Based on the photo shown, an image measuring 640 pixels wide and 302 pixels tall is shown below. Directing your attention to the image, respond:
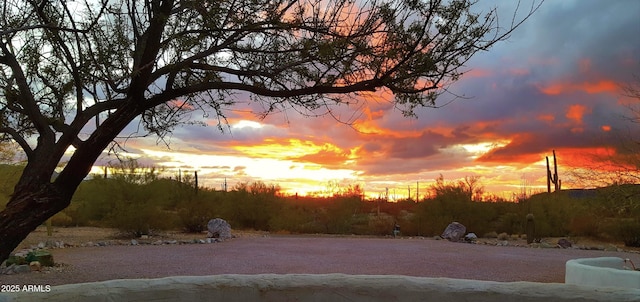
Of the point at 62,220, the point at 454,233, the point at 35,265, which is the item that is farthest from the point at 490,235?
the point at 35,265

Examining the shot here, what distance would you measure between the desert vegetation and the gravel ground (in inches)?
201

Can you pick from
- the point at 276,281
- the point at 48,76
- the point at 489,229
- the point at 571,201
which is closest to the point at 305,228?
the point at 489,229

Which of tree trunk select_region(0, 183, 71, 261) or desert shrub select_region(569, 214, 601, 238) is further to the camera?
desert shrub select_region(569, 214, 601, 238)

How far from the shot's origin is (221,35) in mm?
6641

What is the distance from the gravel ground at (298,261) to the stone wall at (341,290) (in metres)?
6.80

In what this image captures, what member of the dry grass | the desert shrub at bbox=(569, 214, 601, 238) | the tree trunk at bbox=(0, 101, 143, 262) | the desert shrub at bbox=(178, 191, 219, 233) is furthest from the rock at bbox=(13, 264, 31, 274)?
the desert shrub at bbox=(569, 214, 601, 238)

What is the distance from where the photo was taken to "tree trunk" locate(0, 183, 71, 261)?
18.5 ft

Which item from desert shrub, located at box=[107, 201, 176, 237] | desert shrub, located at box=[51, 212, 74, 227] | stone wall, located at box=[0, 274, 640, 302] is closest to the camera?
stone wall, located at box=[0, 274, 640, 302]

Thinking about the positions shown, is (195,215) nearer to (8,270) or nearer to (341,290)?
(8,270)

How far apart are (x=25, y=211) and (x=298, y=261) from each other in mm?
8619

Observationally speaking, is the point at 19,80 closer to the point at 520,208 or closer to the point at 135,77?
the point at 135,77

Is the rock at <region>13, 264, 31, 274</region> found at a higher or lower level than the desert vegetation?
lower

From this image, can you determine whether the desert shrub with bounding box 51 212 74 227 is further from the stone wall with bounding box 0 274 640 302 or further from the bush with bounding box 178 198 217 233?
the stone wall with bounding box 0 274 640 302

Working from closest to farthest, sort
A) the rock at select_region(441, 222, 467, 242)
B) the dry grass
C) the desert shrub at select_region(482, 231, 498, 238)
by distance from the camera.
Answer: the dry grass, the rock at select_region(441, 222, 467, 242), the desert shrub at select_region(482, 231, 498, 238)
